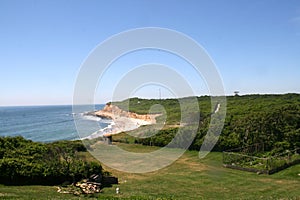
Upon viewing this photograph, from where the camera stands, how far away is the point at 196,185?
14.3m

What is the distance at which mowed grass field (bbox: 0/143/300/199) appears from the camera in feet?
38.4

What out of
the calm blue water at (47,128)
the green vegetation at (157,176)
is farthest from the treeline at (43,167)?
the calm blue water at (47,128)

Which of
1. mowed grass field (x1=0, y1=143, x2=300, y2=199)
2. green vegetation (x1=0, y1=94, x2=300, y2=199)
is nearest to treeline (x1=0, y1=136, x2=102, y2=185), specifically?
green vegetation (x1=0, y1=94, x2=300, y2=199)

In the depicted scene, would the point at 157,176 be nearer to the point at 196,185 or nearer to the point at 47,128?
the point at 196,185

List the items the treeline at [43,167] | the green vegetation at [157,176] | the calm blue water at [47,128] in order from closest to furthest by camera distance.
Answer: the green vegetation at [157,176] < the treeline at [43,167] < the calm blue water at [47,128]

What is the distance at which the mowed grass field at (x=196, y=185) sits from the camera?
1172cm

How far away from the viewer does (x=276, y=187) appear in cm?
A: 1387

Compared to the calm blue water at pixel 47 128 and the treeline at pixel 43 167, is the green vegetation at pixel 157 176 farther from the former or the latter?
the calm blue water at pixel 47 128

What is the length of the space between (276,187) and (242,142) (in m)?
9.75

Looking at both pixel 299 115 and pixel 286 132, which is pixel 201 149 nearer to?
pixel 286 132

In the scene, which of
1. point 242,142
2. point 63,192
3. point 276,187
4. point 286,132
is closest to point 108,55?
point 63,192

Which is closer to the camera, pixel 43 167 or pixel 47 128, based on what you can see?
pixel 43 167

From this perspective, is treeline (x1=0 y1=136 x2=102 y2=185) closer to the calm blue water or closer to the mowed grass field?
the mowed grass field

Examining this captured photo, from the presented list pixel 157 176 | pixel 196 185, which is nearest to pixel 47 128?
pixel 157 176
